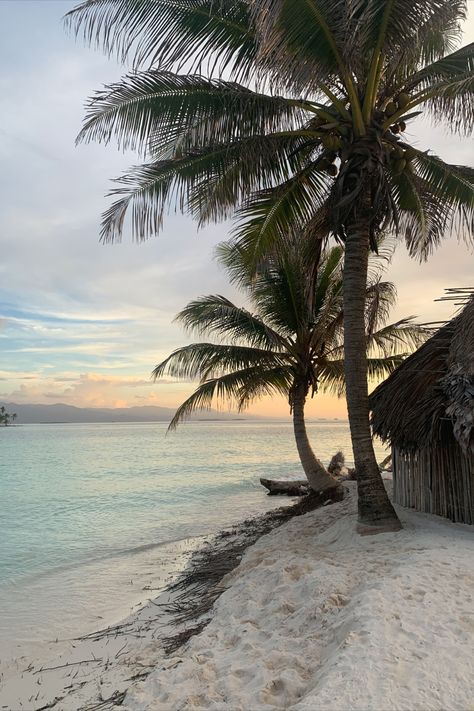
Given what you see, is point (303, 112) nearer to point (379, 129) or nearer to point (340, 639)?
point (379, 129)

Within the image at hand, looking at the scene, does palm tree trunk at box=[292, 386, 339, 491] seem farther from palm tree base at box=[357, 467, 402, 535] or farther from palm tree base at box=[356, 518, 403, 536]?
palm tree base at box=[356, 518, 403, 536]

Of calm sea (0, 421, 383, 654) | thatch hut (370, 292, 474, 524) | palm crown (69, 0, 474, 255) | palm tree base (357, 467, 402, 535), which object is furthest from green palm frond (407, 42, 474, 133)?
calm sea (0, 421, 383, 654)

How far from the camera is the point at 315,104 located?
7625 mm

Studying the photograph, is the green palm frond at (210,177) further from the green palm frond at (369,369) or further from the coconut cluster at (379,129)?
the green palm frond at (369,369)

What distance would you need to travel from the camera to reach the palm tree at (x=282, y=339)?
40.5ft

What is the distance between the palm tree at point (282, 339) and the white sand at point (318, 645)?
643 cm

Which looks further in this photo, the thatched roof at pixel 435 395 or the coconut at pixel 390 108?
the coconut at pixel 390 108

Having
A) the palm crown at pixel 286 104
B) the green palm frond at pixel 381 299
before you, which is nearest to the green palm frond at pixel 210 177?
the palm crown at pixel 286 104

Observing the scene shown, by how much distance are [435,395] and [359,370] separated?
1109mm

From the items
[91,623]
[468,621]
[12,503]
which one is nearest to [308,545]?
[91,623]

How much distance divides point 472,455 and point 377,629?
4.08 metres

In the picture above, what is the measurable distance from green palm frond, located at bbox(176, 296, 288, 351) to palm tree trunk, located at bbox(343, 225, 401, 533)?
15.4 ft

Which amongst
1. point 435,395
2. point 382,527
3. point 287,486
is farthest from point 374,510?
point 287,486

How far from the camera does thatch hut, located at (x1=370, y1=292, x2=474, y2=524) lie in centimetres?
677
